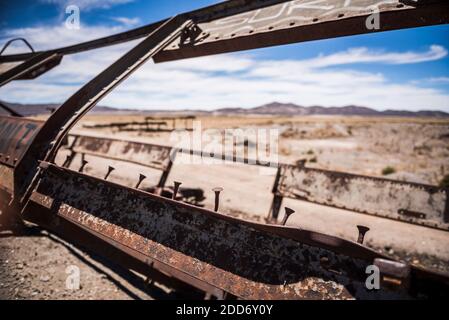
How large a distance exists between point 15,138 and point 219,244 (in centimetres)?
288

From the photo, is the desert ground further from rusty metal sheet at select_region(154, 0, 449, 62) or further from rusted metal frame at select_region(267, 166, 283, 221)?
rusty metal sheet at select_region(154, 0, 449, 62)

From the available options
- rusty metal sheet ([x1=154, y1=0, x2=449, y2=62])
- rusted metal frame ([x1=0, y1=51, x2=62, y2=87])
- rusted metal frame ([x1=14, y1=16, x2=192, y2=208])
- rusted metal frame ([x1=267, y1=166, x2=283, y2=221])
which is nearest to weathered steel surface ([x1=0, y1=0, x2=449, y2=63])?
rusty metal sheet ([x1=154, y1=0, x2=449, y2=62])

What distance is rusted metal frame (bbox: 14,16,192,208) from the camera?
226 centimetres

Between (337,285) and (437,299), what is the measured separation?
0.38 meters

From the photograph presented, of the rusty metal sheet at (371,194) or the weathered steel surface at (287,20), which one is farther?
the rusty metal sheet at (371,194)

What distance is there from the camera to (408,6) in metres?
1.94

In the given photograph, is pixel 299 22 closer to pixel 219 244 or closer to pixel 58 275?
pixel 219 244

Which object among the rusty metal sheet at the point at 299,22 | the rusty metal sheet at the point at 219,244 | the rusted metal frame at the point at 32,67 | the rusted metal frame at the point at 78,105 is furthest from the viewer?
the rusted metal frame at the point at 32,67

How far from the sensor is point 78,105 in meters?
2.61

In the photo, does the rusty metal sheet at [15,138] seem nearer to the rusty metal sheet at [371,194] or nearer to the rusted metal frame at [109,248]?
the rusted metal frame at [109,248]

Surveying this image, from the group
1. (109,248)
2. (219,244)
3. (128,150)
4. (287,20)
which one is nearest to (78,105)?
(109,248)

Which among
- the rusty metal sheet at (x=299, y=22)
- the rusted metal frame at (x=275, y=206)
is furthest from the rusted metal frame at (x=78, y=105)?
the rusted metal frame at (x=275, y=206)

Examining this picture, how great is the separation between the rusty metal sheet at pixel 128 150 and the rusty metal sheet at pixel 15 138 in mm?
3554

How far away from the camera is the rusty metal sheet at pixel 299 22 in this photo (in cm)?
198
